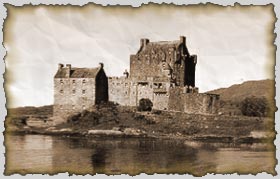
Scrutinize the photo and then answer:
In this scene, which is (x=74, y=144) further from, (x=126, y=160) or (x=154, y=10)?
(x=154, y=10)

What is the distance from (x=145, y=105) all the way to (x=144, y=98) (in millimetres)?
112

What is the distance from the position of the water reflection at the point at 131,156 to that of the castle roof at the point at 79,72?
32.3 inches

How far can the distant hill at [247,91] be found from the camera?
9.88m

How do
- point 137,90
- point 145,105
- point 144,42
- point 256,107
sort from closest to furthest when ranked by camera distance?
point 256,107 < point 144,42 < point 145,105 < point 137,90

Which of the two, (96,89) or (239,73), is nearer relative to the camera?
(239,73)

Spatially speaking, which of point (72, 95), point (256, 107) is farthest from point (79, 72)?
point (256, 107)

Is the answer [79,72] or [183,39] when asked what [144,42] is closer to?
[183,39]

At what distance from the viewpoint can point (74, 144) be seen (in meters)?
10.2

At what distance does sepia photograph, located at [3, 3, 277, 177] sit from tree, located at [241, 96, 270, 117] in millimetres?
14

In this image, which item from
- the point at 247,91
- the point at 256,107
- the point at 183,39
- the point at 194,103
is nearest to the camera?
the point at 256,107

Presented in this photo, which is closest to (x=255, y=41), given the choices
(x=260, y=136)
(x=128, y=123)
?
(x=260, y=136)

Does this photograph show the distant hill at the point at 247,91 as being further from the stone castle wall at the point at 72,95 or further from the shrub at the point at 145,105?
the stone castle wall at the point at 72,95

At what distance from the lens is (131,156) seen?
9844mm

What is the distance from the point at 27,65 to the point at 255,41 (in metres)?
2.70
